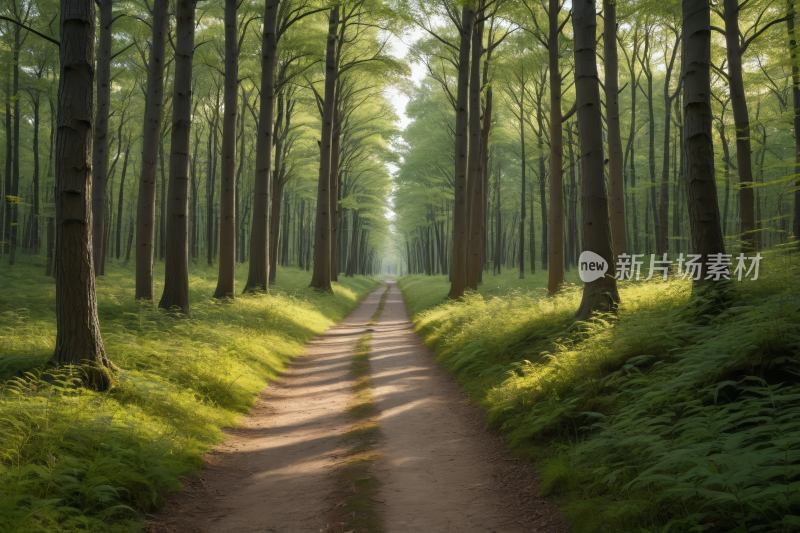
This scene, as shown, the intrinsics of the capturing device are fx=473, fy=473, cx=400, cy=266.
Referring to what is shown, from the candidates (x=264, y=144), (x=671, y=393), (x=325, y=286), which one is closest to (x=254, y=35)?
(x=264, y=144)

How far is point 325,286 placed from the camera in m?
22.1

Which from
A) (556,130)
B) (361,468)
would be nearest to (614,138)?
(556,130)

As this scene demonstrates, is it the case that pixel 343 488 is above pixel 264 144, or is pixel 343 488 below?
below

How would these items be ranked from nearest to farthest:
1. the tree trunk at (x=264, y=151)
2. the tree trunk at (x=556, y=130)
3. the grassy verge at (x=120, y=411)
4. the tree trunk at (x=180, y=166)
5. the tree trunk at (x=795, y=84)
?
the grassy verge at (x=120, y=411), the tree trunk at (x=180, y=166), the tree trunk at (x=795, y=84), the tree trunk at (x=556, y=130), the tree trunk at (x=264, y=151)

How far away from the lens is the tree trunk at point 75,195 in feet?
17.8

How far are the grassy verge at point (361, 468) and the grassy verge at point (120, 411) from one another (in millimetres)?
1618

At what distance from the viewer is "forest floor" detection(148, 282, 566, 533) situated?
3.88 m

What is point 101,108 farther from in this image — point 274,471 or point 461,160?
point 274,471

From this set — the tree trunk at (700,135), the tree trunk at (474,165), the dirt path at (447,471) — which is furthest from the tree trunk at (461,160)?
the tree trunk at (700,135)

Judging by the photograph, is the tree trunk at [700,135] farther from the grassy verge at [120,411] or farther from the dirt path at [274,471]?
the grassy verge at [120,411]

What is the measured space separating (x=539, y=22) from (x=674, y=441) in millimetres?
15825

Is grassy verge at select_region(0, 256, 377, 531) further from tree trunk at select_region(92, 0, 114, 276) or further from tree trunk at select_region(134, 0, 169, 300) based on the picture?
tree trunk at select_region(92, 0, 114, 276)

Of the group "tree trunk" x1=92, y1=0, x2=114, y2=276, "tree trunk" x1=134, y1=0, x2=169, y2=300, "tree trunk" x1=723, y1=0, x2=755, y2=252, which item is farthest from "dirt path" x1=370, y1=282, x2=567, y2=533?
"tree trunk" x1=92, y1=0, x2=114, y2=276

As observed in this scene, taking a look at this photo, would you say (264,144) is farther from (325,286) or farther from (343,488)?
(343,488)
